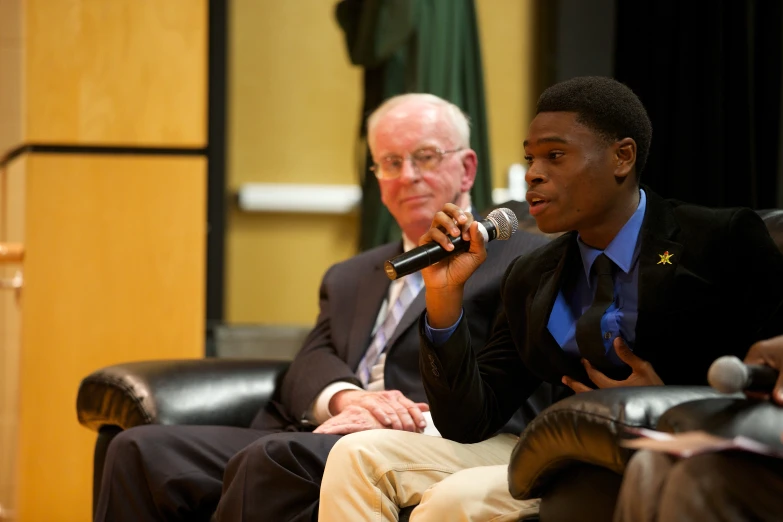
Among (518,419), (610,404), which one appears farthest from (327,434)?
(610,404)

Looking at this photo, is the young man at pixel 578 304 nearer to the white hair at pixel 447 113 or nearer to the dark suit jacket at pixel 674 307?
the dark suit jacket at pixel 674 307

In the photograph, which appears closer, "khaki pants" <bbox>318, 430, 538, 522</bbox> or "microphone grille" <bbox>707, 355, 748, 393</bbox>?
"microphone grille" <bbox>707, 355, 748, 393</bbox>

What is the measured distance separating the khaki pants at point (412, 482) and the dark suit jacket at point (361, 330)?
285 millimetres

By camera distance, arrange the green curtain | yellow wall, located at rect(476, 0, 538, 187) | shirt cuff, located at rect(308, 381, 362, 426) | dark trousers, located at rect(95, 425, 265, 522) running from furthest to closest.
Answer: yellow wall, located at rect(476, 0, 538, 187), the green curtain, shirt cuff, located at rect(308, 381, 362, 426), dark trousers, located at rect(95, 425, 265, 522)

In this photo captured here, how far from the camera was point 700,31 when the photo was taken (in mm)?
3336

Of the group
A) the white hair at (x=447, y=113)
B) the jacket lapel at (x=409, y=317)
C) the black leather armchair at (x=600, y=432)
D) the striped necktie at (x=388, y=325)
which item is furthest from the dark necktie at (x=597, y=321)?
the white hair at (x=447, y=113)

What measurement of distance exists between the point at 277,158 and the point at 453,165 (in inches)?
75.7

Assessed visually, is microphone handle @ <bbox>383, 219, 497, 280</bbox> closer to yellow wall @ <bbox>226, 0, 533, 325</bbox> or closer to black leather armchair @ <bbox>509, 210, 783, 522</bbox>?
black leather armchair @ <bbox>509, 210, 783, 522</bbox>

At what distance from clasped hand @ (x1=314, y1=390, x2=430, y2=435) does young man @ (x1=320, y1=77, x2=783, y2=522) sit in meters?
0.19

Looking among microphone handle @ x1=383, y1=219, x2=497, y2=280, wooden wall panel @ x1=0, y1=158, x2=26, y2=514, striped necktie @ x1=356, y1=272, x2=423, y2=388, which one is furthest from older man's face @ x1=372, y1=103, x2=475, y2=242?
wooden wall panel @ x1=0, y1=158, x2=26, y2=514

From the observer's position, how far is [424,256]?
1.67 meters

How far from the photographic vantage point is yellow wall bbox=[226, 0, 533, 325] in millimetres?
4238

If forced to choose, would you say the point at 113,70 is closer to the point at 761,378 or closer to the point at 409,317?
the point at 409,317

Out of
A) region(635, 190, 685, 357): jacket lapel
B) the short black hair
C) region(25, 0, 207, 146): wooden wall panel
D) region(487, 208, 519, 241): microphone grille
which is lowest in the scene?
region(635, 190, 685, 357): jacket lapel
